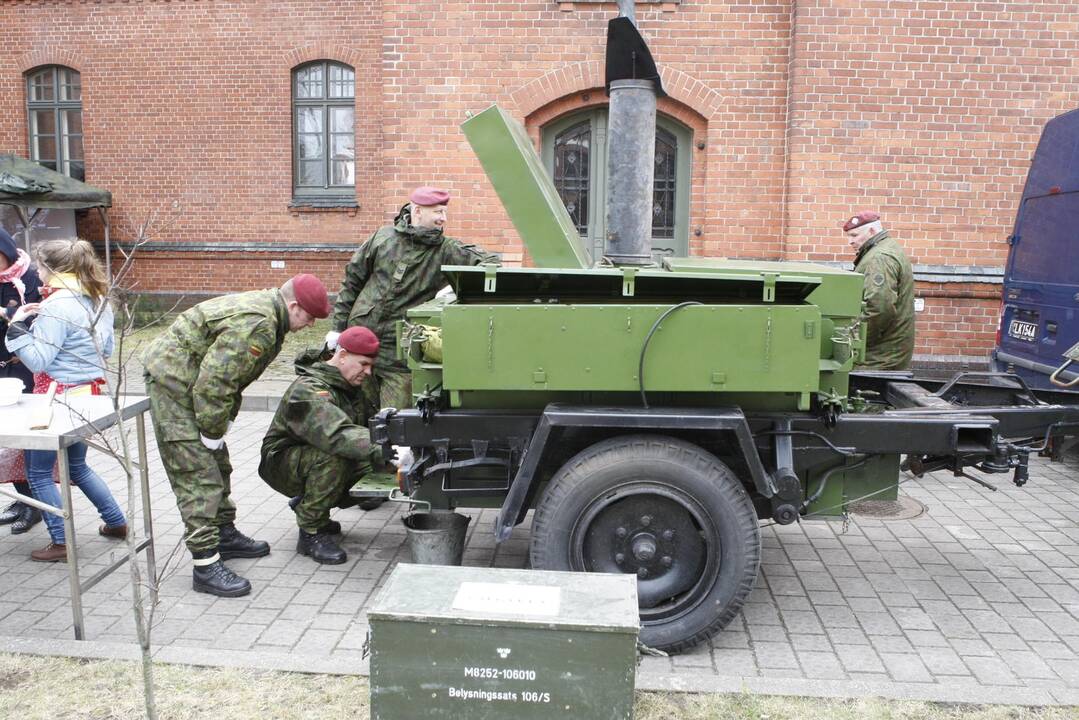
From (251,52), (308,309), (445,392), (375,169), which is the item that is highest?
(251,52)

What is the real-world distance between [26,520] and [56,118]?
39.4 ft

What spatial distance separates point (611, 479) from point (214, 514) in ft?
6.69

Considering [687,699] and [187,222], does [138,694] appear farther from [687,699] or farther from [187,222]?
[187,222]

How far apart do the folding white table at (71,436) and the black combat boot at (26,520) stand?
1168 millimetres

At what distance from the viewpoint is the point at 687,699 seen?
11.3ft

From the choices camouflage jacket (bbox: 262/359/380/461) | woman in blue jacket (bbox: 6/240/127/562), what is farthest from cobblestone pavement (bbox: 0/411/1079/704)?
camouflage jacket (bbox: 262/359/380/461)

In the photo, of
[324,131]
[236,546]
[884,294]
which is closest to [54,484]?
[236,546]

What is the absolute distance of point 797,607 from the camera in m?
4.46

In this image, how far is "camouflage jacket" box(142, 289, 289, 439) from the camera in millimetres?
4273

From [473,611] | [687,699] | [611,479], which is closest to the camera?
[473,611]

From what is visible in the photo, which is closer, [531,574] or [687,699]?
[531,574]

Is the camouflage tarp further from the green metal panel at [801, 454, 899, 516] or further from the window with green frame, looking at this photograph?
the green metal panel at [801, 454, 899, 516]

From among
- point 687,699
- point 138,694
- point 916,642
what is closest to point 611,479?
point 687,699

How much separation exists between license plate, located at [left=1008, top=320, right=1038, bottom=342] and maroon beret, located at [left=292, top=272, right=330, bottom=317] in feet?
17.1
